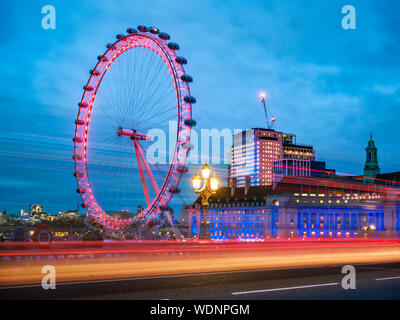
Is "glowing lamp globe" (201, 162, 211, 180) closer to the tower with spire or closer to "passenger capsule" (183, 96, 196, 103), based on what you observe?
"passenger capsule" (183, 96, 196, 103)

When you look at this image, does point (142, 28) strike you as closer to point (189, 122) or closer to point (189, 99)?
point (189, 99)

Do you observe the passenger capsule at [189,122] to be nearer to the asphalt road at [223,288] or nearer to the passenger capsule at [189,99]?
the passenger capsule at [189,99]

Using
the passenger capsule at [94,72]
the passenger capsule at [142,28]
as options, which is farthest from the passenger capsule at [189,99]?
the passenger capsule at [94,72]

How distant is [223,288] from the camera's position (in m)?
16.1

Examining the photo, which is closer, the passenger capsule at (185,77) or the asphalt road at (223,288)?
the asphalt road at (223,288)

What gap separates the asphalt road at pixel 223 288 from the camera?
1441 centimetres

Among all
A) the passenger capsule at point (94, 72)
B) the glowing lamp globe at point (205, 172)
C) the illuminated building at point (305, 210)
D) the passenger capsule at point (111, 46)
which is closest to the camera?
the glowing lamp globe at point (205, 172)

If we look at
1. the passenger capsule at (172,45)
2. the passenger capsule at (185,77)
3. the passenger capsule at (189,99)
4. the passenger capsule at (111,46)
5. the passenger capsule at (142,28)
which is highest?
the passenger capsule at (142,28)

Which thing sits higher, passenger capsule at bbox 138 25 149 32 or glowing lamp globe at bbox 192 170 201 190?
passenger capsule at bbox 138 25 149 32

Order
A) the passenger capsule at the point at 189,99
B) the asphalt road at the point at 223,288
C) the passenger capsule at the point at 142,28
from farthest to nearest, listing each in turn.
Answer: the passenger capsule at the point at 142,28 < the passenger capsule at the point at 189,99 < the asphalt road at the point at 223,288

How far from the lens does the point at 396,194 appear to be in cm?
13738

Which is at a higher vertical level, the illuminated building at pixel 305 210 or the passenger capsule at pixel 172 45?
the passenger capsule at pixel 172 45

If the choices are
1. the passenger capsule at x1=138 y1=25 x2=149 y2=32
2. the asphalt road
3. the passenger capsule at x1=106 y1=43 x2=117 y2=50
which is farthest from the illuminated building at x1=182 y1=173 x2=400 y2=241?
the asphalt road

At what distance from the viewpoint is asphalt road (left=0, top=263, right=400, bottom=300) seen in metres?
14.4
